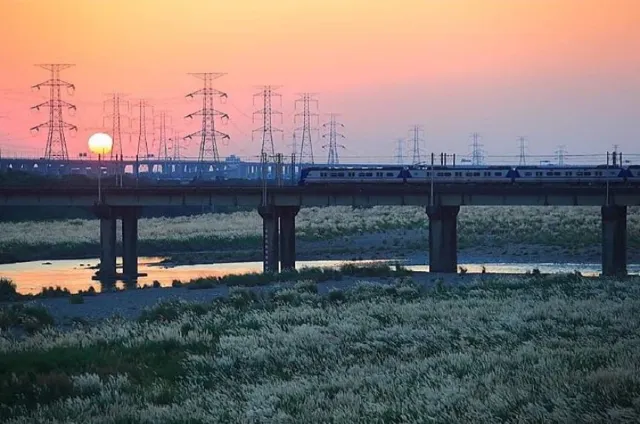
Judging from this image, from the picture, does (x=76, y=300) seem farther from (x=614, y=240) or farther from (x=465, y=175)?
(x=465, y=175)

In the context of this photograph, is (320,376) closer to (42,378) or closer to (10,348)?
(42,378)

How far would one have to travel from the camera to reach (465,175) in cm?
8031

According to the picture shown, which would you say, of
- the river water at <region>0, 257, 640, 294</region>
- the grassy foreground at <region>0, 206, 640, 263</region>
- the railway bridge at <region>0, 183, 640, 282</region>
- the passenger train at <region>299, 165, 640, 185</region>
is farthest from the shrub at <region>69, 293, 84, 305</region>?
the grassy foreground at <region>0, 206, 640, 263</region>

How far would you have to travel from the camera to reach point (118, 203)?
7369 centimetres

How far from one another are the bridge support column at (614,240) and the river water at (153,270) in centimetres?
337

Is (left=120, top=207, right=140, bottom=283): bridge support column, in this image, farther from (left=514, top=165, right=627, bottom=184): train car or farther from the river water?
(left=514, top=165, right=627, bottom=184): train car

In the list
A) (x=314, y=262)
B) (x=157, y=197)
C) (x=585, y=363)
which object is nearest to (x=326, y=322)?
(x=585, y=363)

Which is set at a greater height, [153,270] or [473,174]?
[473,174]

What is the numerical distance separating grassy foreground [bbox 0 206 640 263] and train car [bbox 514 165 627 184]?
341 inches

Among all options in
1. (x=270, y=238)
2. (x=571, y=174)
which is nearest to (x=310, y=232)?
(x=571, y=174)

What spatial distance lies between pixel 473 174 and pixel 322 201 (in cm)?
1696

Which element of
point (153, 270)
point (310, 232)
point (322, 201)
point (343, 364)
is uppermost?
point (322, 201)

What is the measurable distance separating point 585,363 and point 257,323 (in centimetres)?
1229

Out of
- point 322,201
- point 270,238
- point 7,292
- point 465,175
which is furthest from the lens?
point 465,175
